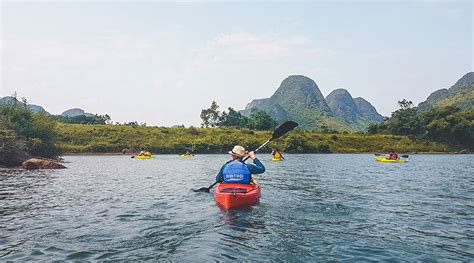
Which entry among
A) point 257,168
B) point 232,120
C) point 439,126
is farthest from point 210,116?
point 257,168

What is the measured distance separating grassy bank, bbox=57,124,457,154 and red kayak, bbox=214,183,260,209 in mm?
68894

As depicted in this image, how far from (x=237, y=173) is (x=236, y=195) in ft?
3.89

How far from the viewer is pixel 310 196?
16.8m

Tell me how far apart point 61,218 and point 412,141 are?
97955 mm

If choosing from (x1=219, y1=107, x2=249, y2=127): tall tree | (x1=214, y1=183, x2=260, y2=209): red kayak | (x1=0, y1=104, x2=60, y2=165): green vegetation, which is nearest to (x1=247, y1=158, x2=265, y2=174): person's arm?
(x1=214, y1=183, x2=260, y2=209): red kayak

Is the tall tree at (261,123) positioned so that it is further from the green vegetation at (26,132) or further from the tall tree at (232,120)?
the green vegetation at (26,132)

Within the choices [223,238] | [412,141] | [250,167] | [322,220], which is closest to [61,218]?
[223,238]

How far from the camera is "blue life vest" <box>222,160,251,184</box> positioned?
13.9m

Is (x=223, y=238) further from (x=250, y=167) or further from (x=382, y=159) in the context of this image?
(x=382, y=159)

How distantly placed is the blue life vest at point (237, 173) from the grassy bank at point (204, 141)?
68.8m

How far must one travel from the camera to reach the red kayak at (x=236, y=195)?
12911mm

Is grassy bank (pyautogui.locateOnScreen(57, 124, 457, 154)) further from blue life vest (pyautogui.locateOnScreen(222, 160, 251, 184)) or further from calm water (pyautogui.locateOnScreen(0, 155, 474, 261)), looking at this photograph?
blue life vest (pyautogui.locateOnScreen(222, 160, 251, 184))

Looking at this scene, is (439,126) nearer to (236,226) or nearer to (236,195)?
(236,195)

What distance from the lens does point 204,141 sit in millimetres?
85125
